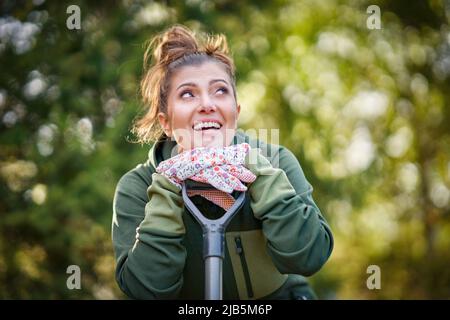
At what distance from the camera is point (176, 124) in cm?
254

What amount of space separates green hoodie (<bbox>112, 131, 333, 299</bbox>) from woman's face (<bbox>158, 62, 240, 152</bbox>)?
17cm

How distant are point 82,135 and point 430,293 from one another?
5570 millimetres

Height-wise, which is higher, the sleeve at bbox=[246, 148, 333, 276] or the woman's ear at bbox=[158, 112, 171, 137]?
the woman's ear at bbox=[158, 112, 171, 137]

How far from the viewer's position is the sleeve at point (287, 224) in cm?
227

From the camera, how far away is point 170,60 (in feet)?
9.14

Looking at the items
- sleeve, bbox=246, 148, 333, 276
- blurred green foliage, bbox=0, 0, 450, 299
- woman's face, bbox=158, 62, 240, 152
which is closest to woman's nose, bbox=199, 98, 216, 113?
woman's face, bbox=158, 62, 240, 152

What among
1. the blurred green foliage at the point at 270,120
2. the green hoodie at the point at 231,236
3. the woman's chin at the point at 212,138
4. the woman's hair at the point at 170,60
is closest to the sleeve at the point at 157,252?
the green hoodie at the point at 231,236

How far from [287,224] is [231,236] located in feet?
1.04

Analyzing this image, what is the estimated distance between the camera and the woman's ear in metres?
2.71

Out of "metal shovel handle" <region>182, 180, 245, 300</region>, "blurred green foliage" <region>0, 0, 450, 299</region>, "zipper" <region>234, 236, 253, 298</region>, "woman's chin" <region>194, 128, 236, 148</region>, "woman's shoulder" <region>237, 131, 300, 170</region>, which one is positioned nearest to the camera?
"metal shovel handle" <region>182, 180, 245, 300</region>

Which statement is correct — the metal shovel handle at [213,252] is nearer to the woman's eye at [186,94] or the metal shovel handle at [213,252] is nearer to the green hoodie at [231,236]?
the green hoodie at [231,236]

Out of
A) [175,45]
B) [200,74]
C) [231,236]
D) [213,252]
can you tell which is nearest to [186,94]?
[200,74]

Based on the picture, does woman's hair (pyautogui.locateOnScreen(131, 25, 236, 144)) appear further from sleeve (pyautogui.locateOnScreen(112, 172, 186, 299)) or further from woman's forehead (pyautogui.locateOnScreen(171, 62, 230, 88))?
sleeve (pyautogui.locateOnScreen(112, 172, 186, 299))

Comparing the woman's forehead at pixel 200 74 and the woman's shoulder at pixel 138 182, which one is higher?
the woman's forehead at pixel 200 74
